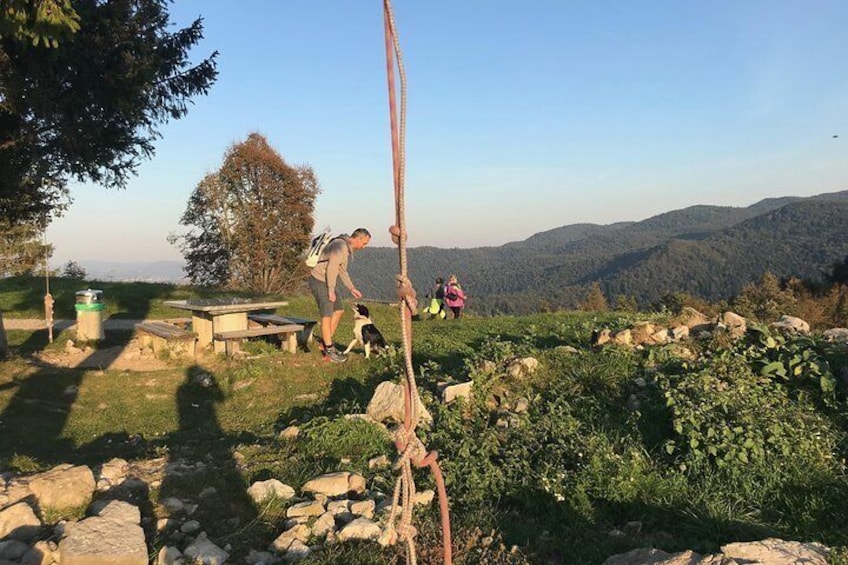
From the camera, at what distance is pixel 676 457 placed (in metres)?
4.68

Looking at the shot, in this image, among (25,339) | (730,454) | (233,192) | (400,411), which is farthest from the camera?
(233,192)

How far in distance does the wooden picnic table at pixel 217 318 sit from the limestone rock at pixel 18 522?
5.91 m

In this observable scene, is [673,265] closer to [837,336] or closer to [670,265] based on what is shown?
[670,265]

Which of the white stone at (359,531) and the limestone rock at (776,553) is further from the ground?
the limestone rock at (776,553)

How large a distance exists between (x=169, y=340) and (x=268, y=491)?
6070 millimetres

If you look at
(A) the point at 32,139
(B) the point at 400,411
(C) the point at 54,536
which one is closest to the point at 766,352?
(B) the point at 400,411

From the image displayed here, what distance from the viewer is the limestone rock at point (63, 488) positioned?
3686mm

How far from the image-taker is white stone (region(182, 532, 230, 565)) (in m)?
3.21

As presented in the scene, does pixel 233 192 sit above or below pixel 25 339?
above

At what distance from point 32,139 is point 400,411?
25.9ft

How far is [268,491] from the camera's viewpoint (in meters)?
4.05

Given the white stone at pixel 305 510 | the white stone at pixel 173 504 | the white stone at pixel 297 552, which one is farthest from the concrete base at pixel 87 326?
the white stone at pixel 297 552

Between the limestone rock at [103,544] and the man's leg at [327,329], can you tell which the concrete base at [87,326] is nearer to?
the man's leg at [327,329]

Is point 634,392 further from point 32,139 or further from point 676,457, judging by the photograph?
point 32,139
